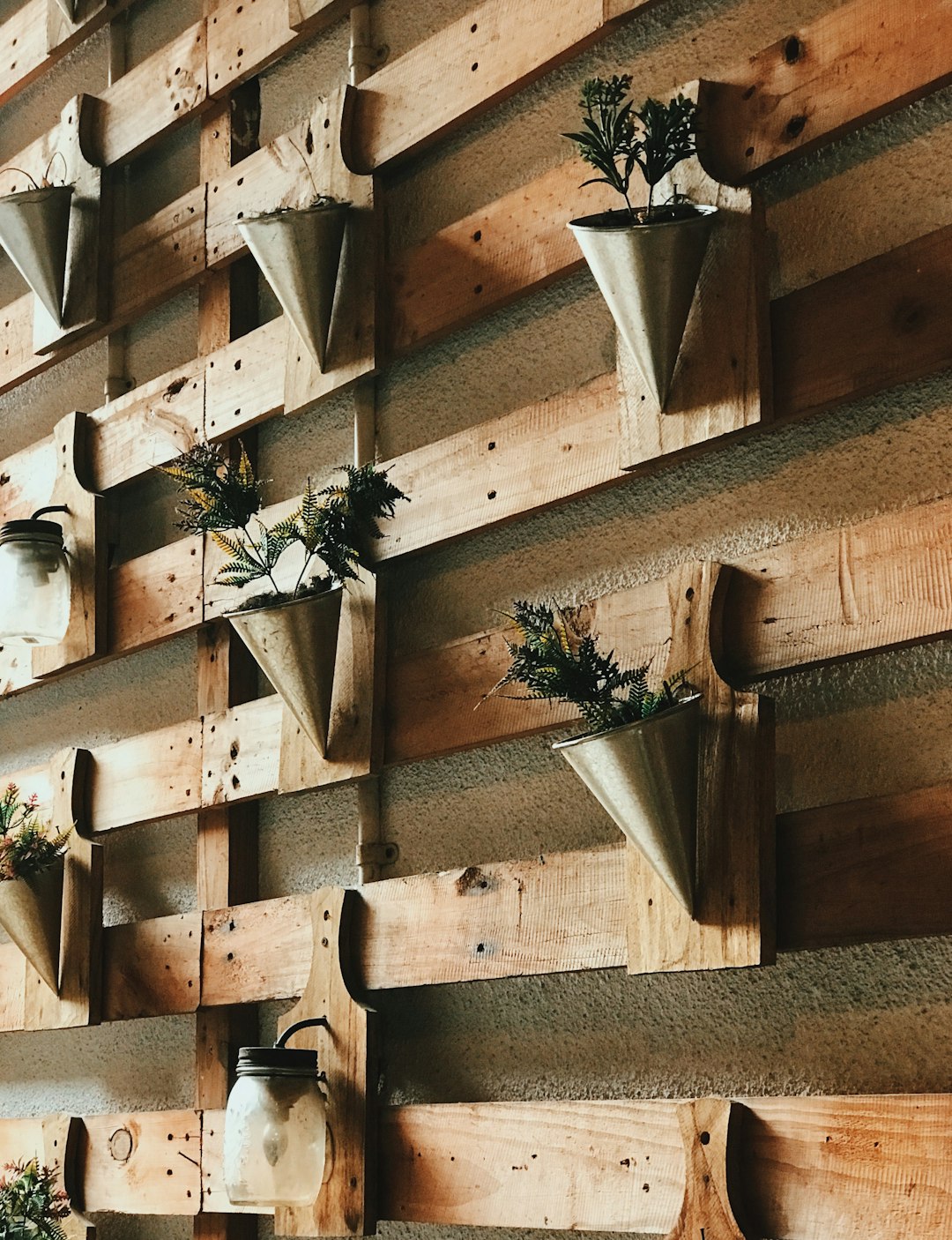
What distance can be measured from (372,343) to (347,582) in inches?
12.8

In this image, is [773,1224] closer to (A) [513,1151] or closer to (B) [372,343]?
(A) [513,1151]

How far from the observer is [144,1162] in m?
2.43

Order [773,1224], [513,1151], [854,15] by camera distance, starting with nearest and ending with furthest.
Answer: [773,1224], [854,15], [513,1151]

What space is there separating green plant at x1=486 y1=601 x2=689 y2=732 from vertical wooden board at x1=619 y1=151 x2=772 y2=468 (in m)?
0.25

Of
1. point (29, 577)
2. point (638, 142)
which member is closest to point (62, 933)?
point (29, 577)

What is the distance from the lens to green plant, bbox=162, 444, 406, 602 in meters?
2.10

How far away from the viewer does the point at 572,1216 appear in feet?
5.77

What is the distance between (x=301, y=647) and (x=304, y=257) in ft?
1.77

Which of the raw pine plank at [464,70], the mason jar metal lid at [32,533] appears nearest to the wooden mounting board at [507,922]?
the mason jar metal lid at [32,533]

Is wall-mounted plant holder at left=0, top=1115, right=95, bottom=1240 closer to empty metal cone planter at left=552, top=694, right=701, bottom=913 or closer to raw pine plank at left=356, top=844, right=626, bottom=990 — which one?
raw pine plank at left=356, top=844, right=626, bottom=990

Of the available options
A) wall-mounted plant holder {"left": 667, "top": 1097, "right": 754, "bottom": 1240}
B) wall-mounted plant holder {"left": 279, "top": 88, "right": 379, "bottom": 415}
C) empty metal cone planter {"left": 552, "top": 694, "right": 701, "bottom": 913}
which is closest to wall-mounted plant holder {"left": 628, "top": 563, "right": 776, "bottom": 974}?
empty metal cone planter {"left": 552, "top": 694, "right": 701, "bottom": 913}

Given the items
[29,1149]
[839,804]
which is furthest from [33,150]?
[839,804]

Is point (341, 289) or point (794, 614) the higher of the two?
point (341, 289)

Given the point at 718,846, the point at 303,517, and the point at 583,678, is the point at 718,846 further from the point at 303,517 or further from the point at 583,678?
the point at 303,517
